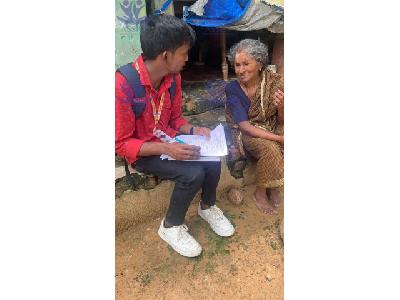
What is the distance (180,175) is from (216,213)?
35 centimetres

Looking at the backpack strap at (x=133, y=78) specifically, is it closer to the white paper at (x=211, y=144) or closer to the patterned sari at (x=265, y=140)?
the white paper at (x=211, y=144)

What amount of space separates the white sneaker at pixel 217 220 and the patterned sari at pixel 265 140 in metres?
0.27

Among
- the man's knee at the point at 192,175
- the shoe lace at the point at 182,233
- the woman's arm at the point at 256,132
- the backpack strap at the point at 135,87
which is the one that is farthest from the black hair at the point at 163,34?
the shoe lace at the point at 182,233

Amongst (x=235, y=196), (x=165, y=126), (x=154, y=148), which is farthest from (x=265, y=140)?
(x=154, y=148)

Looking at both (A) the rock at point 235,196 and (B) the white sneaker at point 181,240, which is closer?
(B) the white sneaker at point 181,240

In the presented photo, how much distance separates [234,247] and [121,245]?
0.51 meters

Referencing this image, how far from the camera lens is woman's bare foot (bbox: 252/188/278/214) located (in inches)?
69.6

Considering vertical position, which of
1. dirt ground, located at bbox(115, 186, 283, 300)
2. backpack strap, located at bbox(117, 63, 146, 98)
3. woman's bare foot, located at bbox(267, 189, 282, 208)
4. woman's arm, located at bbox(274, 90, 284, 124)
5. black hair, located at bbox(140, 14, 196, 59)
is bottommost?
dirt ground, located at bbox(115, 186, 283, 300)

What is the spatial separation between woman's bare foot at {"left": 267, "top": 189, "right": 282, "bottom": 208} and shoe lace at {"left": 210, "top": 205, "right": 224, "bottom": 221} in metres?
0.26

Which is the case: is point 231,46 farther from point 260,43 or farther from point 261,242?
point 261,242

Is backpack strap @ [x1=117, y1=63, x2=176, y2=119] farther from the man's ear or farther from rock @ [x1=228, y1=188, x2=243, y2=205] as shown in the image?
rock @ [x1=228, y1=188, x2=243, y2=205]

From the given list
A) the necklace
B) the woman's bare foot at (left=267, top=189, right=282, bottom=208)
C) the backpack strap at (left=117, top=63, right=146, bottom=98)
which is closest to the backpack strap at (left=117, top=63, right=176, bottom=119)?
the backpack strap at (left=117, top=63, right=146, bottom=98)

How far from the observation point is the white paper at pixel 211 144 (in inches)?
57.8

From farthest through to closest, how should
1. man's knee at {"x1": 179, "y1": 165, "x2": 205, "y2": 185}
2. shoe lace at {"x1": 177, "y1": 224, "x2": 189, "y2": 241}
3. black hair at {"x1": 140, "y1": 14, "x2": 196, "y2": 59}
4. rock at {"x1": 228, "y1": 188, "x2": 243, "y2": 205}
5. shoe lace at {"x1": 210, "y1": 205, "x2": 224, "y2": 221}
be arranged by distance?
rock at {"x1": 228, "y1": 188, "x2": 243, "y2": 205} < shoe lace at {"x1": 210, "y1": 205, "x2": 224, "y2": 221} < shoe lace at {"x1": 177, "y1": 224, "x2": 189, "y2": 241} < man's knee at {"x1": 179, "y1": 165, "x2": 205, "y2": 185} < black hair at {"x1": 140, "y1": 14, "x2": 196, "y2": 59}
